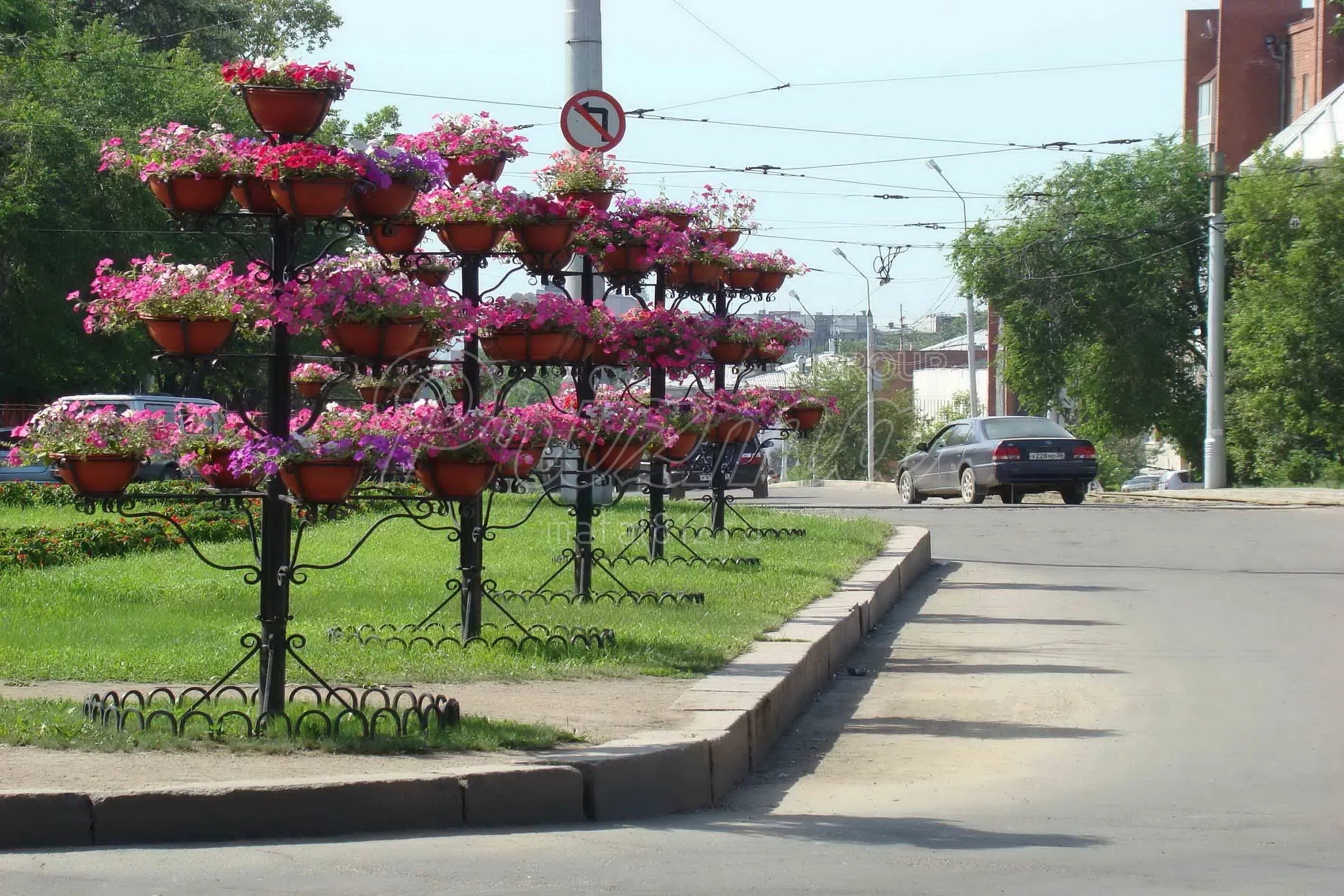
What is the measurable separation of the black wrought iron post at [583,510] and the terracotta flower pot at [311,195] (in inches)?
173

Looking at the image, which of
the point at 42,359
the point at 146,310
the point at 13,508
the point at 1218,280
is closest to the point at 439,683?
the point at 146,310

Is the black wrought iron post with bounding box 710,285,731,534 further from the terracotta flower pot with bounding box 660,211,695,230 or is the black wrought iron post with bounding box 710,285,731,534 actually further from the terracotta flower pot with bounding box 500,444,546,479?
the terracotta flower pot with bounding box 500,444,546,479

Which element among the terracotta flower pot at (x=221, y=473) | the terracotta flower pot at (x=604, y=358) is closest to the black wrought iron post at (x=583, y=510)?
Result: the terracotta flower pot at (x=604, y=358)

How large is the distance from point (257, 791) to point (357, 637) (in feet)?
12.7

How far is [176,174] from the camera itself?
6980mm

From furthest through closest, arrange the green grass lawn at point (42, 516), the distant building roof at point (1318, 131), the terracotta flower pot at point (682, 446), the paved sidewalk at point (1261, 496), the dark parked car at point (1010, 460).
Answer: the distant building roof at point (1318, 131), the dark parked car at point (1010, 460), the paved sidewalk at point (1261, 496), the green grass lawn at point (42, 516), the terracotta flower pot at point (682, 446)

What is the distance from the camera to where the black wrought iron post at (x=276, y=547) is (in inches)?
269

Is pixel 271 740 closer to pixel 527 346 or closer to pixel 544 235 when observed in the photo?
pixel 527 346

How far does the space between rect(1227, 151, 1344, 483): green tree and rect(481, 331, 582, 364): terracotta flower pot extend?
3040 cm

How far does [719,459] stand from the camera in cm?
1611

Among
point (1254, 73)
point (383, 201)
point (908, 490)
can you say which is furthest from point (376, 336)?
point (1254, 73)

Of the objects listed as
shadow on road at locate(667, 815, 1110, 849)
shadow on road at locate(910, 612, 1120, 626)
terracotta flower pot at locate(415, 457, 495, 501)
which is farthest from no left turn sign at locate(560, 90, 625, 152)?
shadow on road at locate(667, 815, 1110, 849)

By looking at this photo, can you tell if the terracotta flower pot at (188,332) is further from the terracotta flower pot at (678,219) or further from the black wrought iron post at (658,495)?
the black wrought iron post at (658,495)

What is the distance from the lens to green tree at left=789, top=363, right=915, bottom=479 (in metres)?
71.2
